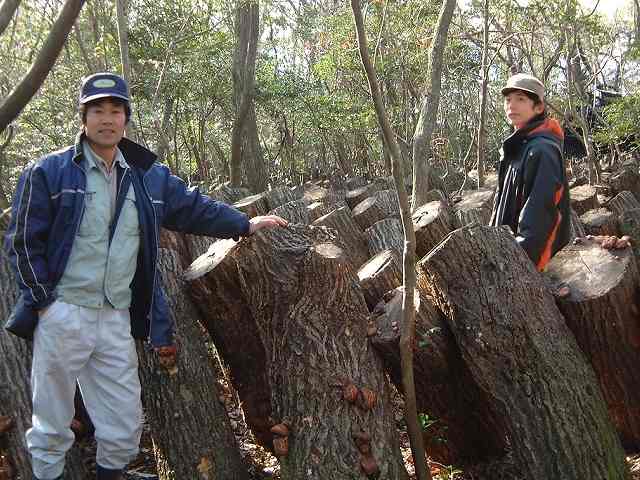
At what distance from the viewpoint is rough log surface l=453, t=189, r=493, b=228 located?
6281mm

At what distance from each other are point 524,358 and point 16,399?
2711mm

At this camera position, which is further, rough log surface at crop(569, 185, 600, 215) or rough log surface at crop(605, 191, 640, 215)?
rough log surface at crop(569, 185, 600, 215)

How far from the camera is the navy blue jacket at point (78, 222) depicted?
2.84 m

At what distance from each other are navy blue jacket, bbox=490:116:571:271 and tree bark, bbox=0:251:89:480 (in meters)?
2.97

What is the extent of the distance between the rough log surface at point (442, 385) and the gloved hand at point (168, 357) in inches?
44.6

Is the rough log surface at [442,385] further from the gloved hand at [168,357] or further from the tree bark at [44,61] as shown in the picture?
the tree bark at [44,61]

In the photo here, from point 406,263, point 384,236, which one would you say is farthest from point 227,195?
point 406,263

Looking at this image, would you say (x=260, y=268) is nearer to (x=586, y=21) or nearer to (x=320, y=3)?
(x=586, y=21)

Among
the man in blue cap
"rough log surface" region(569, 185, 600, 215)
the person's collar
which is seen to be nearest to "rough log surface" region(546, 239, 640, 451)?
the man in blue cap

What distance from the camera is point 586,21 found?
1142 cm

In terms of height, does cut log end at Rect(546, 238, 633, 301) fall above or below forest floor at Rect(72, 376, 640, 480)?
above

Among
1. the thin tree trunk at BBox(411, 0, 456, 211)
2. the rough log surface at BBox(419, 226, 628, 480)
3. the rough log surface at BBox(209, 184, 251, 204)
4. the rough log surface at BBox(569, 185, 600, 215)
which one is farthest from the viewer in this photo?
the rough log surface at BBox(209, 184, 251, 204)

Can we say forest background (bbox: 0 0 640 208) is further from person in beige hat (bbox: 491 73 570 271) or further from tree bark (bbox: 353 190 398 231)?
person in beige hat (bbox: 491 73 570 271)

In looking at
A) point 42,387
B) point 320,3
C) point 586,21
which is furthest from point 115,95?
point 320,3
